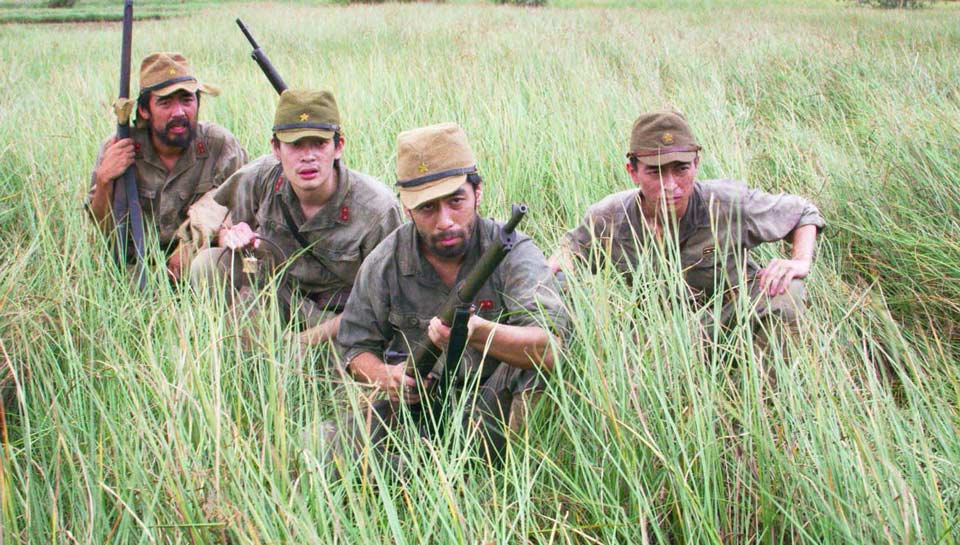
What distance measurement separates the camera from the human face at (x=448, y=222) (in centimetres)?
259

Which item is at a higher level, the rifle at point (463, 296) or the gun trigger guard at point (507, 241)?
the gun trigger guard at point (507, 241)

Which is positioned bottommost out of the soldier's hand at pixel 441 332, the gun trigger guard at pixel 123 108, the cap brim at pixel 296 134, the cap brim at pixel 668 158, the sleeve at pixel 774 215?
the soldier's hand at pixel 441 332

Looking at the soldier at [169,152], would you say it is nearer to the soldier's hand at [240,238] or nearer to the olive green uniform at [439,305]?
the soldier's hand at [240,238]

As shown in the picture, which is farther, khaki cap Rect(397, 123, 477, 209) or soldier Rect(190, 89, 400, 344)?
soldier Rect(190, 89, 400, 344)

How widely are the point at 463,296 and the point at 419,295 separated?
496 mm

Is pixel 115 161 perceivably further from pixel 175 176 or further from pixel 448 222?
pixel 448 222

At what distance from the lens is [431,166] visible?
8.48 ft

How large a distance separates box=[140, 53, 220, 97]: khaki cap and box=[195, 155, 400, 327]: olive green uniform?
2.21ft

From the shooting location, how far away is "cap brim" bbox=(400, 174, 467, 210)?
2.55 meters

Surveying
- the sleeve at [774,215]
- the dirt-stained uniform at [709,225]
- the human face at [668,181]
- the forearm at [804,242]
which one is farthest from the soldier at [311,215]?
the forearm at [804,242]

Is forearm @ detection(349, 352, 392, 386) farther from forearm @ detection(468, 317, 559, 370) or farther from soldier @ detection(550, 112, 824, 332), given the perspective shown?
soldier @ detection(550, 112, 824, 332)

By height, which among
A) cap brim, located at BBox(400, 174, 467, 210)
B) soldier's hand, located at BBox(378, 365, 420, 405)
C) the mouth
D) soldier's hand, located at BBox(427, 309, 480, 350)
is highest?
cap brim, located at BBox(400, 174, 467, 210)

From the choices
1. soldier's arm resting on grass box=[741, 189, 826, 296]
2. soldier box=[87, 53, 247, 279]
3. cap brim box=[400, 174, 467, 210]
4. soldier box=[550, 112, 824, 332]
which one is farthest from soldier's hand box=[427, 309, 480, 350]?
soldier box=[87, 53, 247, 279]

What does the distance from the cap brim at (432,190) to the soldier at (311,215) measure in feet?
2.95
